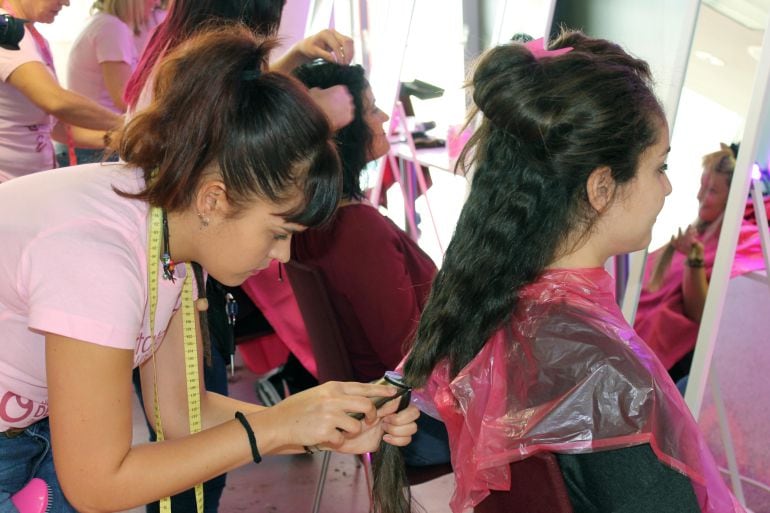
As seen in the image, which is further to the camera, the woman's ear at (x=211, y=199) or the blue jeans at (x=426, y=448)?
the blue jeans at (x=426, y=448)

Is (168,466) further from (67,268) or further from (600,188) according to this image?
(600,188)

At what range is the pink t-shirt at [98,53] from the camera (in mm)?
2943

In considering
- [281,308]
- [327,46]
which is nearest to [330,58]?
[327,46]

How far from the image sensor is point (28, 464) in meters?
1.17

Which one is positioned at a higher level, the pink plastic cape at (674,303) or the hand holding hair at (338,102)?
the hand holding hair at (338,102)

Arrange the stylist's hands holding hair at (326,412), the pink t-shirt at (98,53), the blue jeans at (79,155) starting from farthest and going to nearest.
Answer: the blue jeans at (79,155) → the pink t-shirt at (98,53) → the stylist's hands holding hair at (326,412)

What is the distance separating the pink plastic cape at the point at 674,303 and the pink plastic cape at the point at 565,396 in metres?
0.88

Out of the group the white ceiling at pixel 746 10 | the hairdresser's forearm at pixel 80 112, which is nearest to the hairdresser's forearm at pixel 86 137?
the hairdresser's forearm at pixel 80 112

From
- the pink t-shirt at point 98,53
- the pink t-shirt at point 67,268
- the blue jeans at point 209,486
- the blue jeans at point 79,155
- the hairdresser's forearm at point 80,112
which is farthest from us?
the blue jeans at point 79,155

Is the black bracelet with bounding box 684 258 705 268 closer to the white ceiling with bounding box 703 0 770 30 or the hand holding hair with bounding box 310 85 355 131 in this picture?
the white ceiling with bounding box 703 0 770 30

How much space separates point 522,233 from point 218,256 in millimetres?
409

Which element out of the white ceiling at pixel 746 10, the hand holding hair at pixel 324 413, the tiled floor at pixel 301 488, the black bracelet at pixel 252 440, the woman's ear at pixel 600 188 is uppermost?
the white ceiling at pixel 746 10

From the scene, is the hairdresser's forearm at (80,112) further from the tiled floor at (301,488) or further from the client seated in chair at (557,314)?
the client seated in chair at (557,314)

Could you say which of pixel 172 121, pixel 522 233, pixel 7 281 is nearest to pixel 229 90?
pixel 172 121
